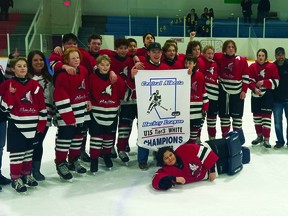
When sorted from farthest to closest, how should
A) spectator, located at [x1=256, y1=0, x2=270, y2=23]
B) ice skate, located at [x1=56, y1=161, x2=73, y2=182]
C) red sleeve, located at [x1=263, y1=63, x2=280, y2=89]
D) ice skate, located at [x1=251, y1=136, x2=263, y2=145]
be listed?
1. spectator, located at [x1=256, y1=0, x2=270, y2=23]
2. ice skate, located at [x1=251, y1=136, x2=263, y2=145]
3. red sleeve, located at [x1=263, y1=63, x2=280, y2=89]
4. ice skate, located at [x1=56, y1=161, x2=73, y2=182]

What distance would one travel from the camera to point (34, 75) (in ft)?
11.0

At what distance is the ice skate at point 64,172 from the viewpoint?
3430mm

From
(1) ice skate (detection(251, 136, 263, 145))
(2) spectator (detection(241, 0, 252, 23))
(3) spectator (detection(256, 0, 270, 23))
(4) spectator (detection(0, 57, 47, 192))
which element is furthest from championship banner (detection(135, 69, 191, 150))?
(3) spectator (detection(256, 0, 270, 23))

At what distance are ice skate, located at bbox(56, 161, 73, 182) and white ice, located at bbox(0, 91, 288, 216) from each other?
51 mm

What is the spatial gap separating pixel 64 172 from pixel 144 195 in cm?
74

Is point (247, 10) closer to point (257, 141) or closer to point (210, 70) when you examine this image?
point (257, 141)

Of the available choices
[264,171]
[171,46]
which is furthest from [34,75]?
[264,171]

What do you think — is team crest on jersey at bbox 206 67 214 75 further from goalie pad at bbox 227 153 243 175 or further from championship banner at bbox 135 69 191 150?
goalie pad at bbox 227 153 243 175

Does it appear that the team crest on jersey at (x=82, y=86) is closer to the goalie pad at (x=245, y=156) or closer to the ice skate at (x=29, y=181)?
the ice skate at (x=29, y=181)

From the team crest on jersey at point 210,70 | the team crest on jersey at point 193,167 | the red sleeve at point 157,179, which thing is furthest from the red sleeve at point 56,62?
the team crest on jersey at point 210,70

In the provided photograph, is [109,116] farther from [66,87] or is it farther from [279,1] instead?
[279,1]

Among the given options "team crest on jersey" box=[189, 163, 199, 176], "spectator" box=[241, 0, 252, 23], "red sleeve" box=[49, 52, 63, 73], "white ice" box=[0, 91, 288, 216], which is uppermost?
"spectator" box=[241, 0, 252, 23]

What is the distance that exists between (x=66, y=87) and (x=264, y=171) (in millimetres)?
1908

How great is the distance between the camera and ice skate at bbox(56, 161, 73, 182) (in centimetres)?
343
